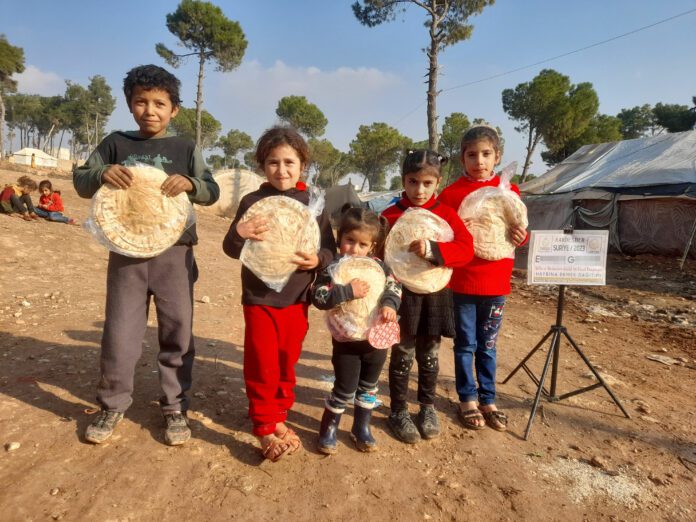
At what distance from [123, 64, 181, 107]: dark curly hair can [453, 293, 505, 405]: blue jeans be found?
228cm

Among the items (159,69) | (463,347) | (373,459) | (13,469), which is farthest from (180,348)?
(463,347)

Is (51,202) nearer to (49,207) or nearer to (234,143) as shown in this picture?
(49,207)

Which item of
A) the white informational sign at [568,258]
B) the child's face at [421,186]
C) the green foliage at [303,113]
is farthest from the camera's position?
the green foliage at [303,113]

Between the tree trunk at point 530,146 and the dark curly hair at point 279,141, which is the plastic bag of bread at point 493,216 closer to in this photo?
the dark curly hair at point 279,141

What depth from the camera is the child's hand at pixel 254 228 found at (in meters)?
2.11

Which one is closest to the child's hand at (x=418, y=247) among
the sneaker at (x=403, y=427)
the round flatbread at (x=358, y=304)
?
the round flatbread at (x=358, y=304)

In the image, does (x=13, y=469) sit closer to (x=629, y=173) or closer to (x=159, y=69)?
(x=159, y=69)

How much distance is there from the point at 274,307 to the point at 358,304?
486mm

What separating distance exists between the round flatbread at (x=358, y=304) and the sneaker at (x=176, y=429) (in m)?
1.17

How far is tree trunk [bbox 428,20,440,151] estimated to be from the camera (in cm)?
1401

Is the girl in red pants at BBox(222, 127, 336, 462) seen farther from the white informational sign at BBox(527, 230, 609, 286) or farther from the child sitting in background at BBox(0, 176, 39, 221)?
the child sitting in background at BBox(0, 176, 39, 221)

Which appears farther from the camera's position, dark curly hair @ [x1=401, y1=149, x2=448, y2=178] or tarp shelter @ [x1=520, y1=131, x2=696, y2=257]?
tarp shelter @ [x1=520, y1=131, x2=696, y2=257]

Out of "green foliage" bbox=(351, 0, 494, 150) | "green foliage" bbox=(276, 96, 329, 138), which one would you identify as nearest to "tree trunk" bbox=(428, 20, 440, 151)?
"green foliage" bbox=(351, 0, 494, 150)

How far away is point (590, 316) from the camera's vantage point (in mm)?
6832
